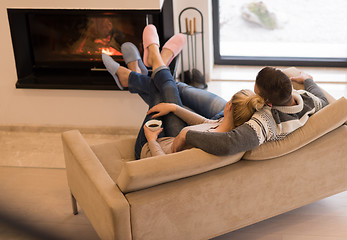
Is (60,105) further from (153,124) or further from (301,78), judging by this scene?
(301,78)

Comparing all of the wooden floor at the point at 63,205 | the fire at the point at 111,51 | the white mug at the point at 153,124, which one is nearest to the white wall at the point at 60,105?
the wooden floor at the point at 63,205

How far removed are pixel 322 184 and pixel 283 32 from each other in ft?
7.06

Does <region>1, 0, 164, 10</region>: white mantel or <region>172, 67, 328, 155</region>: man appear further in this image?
<region>1, 0, 164, 10</region>: white mantel

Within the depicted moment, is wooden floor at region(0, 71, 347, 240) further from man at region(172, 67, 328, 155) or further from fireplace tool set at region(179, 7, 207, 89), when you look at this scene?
fireplace tool set at region(179, 7, 207, 89)

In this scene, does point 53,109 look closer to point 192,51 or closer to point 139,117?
point 139,117

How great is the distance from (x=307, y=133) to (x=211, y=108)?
0.70 m

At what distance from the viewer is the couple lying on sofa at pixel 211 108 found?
1.67 meters

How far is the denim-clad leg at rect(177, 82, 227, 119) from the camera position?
236 centimetres

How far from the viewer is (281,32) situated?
3830mm

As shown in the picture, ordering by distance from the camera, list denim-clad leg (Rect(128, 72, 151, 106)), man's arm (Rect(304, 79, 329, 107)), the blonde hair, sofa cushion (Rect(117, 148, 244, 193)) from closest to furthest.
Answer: sofa cushion (Rect(117, 148, 244, 193)), the blonde hair, man's arm (Rect(304, 79, 329, 107)), denim-clad leg (Rect(128, 72, 151, 106))

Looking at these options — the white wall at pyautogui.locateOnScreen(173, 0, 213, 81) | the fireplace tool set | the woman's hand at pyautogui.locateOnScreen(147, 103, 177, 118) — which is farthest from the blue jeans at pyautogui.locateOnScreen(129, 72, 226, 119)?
the white wall at pyautogui.locateOnScreen(173, 0, 213, 81)

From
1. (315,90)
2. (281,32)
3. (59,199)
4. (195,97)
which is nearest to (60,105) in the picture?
(59,199)

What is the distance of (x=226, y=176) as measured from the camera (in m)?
1.72

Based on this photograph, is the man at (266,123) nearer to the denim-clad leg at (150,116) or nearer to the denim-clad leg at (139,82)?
the denim-clad leg at (150,116)
